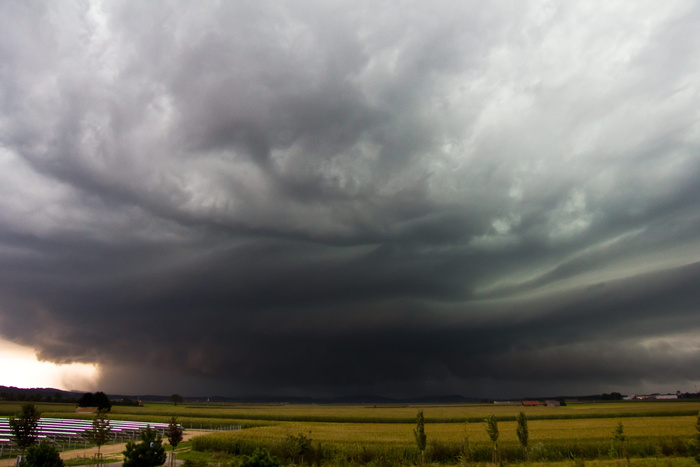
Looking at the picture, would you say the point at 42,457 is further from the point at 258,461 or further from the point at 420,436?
the point at 420,436

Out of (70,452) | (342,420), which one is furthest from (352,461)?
(342,420)

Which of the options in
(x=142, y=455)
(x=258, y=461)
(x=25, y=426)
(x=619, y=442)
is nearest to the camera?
(x=258, y=461)

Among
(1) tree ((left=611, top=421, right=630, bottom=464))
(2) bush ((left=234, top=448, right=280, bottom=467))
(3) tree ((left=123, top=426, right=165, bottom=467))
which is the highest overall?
(2) bush ((left=234, top=448, right=280, bottom=467))

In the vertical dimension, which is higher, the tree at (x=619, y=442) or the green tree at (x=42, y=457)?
the green tree at (x=42, y=457)

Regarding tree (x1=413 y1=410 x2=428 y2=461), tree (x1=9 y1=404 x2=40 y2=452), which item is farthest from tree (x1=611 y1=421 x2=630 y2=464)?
tree (x1=9 y1=404 x2=40 y2=452)

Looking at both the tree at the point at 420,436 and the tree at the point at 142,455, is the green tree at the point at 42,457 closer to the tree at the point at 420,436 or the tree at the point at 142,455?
the tree at the point at 142,455

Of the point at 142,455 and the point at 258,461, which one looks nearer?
the point at 258,461

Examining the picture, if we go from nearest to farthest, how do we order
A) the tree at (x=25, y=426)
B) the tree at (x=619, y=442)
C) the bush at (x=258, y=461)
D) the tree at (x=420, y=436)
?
the bush at (x=258, y=461) → the tree at (x=619, y=442) → the tree at (x=420, y=436) → the tree at (x=25, y=426)

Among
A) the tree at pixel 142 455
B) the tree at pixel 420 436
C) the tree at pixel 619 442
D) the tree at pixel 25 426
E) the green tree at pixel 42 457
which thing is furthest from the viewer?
the tree at pixel 25 426

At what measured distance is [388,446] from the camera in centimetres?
4547

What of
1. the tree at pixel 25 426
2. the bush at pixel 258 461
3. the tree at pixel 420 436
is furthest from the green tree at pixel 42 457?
the tree at pixel 420 436

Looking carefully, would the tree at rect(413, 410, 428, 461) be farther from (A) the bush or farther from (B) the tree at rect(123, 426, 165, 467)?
(A) the bush

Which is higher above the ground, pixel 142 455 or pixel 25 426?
pixel 25 426

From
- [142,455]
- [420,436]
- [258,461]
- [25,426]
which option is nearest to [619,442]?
[420,436]
